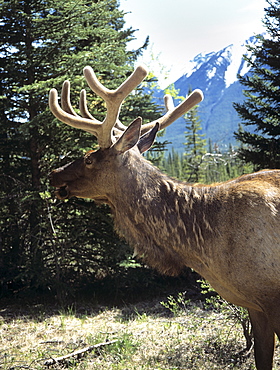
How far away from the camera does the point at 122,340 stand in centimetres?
440

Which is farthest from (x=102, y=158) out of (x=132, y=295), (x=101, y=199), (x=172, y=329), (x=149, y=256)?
(x=132, y=295)

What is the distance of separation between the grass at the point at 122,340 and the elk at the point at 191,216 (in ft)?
3.11

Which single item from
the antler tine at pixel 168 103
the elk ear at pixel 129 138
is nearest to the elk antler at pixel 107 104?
the elk ear at pixel 129 138

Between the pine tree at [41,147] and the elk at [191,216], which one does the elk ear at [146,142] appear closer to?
the elk at [191,216]

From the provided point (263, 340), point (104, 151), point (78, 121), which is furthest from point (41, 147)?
A: point (263, 340)

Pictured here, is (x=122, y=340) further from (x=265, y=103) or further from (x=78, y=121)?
(x=265, y=103)

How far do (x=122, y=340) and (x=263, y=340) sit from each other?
165 cm

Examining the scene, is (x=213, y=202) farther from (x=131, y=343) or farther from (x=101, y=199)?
(x=131, y=343)

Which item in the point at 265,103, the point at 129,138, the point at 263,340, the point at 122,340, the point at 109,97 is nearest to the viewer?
the point at 263,340

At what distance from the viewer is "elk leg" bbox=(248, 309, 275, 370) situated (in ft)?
11.0

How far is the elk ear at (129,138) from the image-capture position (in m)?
3.39

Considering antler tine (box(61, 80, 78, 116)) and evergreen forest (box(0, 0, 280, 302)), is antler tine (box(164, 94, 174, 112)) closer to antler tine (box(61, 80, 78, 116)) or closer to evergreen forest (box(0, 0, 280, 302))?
antler tine (box(61, 80, 78, 116))

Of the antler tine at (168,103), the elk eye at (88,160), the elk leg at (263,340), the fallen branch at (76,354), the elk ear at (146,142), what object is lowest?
the fallen branch at (76,354)

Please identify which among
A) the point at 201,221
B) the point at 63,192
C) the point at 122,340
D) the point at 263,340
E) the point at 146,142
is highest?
the point at 146,142
